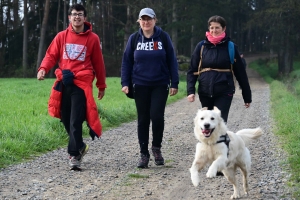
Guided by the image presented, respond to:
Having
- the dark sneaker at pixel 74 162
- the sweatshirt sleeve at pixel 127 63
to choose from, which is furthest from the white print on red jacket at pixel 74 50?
the dark sneaker at pixel 74 162

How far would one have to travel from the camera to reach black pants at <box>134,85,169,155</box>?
686cm

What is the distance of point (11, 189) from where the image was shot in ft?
18.7

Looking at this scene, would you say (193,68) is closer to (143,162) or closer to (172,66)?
(172,66)

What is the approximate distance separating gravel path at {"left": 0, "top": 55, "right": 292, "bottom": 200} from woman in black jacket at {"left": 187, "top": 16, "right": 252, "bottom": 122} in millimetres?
995

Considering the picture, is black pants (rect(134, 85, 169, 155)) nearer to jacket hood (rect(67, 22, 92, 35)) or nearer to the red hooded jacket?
the red hooded jacket

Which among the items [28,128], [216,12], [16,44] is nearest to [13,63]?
[16,44]

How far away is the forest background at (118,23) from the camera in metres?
39.4

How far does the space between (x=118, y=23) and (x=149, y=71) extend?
3805 centimetres

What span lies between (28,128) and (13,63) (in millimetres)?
39050

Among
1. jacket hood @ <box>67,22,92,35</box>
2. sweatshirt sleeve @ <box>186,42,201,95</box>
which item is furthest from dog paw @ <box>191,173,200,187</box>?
jacket hood @ <box>67,22,92,35</box>

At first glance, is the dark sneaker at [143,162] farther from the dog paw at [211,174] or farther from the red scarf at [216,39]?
the dog paw at [211,174]

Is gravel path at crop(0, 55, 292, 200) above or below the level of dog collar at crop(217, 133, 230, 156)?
below

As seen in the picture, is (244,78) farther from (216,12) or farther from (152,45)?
(216,12)

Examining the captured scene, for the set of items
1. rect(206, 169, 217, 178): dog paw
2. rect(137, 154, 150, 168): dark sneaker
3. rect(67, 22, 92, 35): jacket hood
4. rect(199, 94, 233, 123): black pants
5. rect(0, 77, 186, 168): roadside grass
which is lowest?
rect(0, 77, 186, 168): roadside grass
